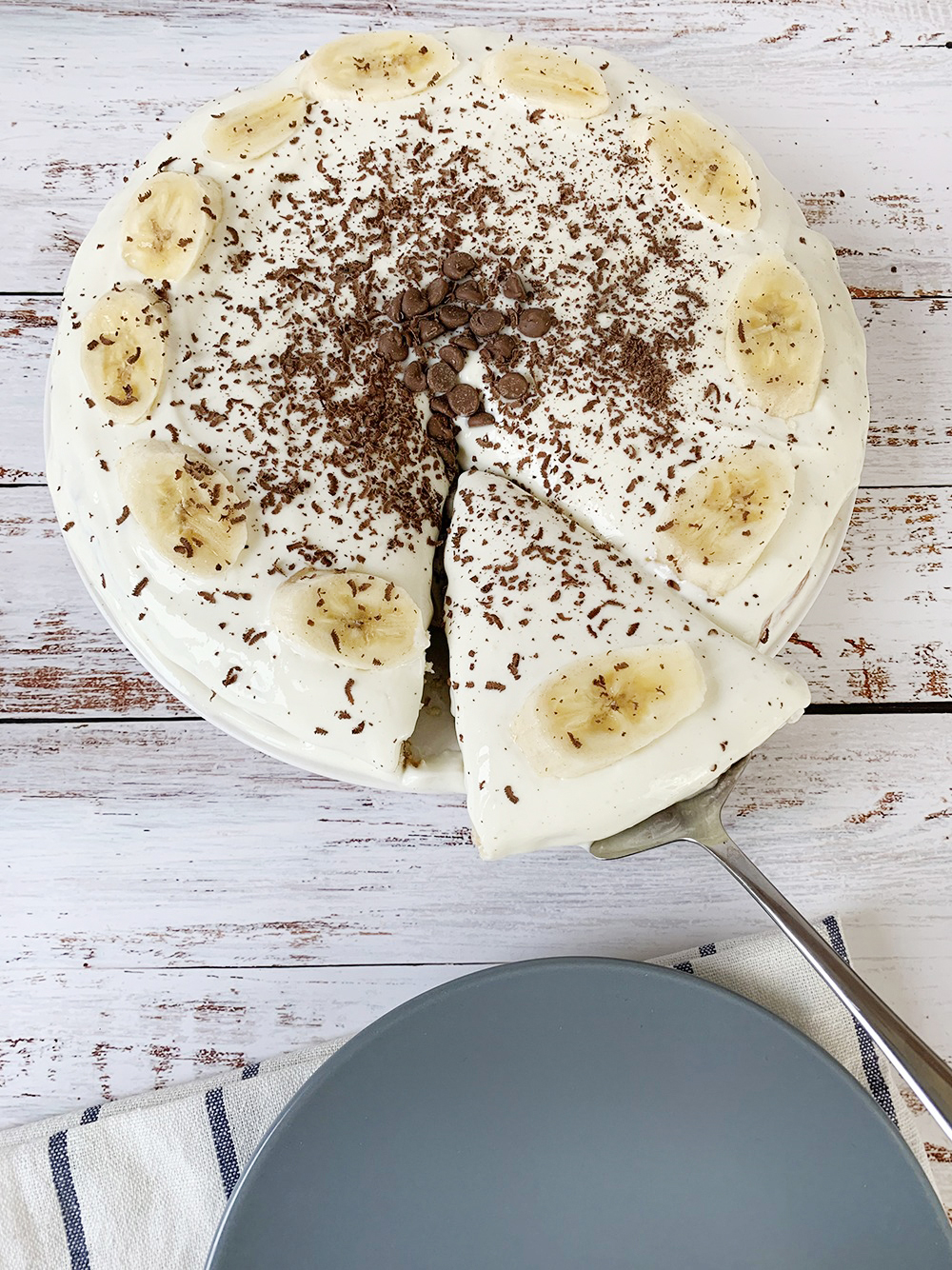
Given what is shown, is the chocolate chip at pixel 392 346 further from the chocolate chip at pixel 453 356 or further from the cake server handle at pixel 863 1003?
the cake server handle at pixel 863 1003

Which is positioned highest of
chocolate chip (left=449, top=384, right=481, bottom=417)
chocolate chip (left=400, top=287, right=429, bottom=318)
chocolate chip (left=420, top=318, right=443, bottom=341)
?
chocolate chip (left=400, top=287, right=429, bottom=318)

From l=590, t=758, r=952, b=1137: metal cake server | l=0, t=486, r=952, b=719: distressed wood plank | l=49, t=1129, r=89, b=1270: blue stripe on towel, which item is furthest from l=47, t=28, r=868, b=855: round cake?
l=49, t=1129, r=89, b=1270: blue stripe on towel

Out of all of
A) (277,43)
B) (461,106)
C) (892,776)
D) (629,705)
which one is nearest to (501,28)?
(277,43)

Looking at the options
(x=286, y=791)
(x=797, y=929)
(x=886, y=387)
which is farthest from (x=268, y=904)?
(x=886, y=387)

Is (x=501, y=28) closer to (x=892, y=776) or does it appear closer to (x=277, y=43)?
(x=277, y=43)

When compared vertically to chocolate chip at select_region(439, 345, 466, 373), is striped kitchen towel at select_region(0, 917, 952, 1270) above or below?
below

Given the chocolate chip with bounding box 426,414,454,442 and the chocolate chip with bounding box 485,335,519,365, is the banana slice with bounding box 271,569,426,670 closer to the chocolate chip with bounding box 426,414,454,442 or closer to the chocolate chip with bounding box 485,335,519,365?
the chocolate chip with bounding box 426,414,454,442
